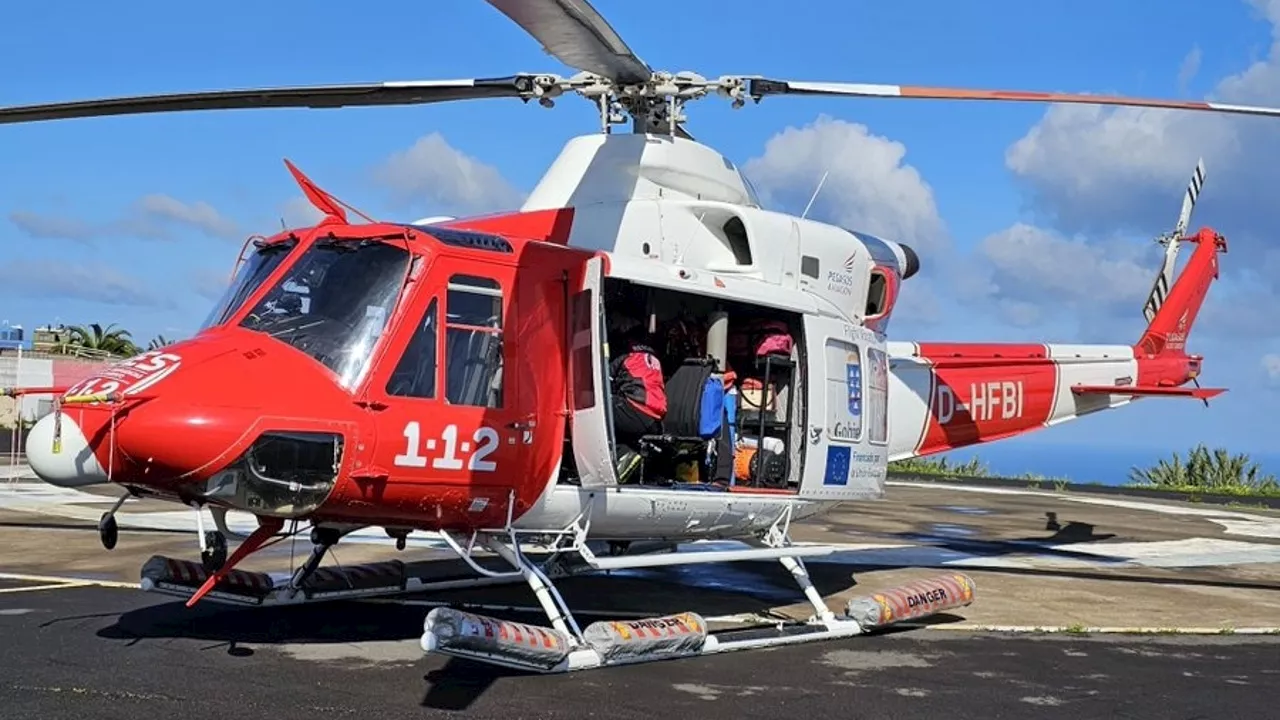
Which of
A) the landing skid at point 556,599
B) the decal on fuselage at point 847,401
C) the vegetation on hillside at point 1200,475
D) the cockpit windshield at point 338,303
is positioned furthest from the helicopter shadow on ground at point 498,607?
the vegetation on hillside at point 1200,475

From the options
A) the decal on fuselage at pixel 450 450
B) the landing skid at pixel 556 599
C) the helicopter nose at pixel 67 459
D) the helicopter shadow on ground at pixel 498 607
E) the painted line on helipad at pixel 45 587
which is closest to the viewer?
the helicopter nose at pixel 67 459

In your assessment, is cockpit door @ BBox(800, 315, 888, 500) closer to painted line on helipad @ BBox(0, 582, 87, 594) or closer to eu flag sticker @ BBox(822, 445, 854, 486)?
eu flag sticker @ BBox(822, 445, 854, 486)

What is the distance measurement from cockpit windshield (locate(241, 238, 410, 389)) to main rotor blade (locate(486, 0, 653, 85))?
1.71 metres

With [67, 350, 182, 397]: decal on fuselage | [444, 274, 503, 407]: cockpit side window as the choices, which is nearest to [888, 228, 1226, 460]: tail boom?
[444, 274, 503, 407]: cockpit side window

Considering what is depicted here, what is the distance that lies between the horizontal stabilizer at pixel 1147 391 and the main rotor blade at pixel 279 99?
870cm

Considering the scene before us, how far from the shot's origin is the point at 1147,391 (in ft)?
47.3

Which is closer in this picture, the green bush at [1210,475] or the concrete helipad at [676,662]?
the concrete helipad at [676,662]

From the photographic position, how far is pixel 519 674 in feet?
25.2

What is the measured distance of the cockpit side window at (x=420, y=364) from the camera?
752 cm

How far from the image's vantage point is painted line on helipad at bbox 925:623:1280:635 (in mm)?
10102

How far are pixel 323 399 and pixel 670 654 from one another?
9.50ft

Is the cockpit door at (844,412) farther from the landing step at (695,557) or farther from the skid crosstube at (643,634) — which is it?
the skid crosstube at (643,634)

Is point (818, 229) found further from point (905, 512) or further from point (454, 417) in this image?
point (905, 512)

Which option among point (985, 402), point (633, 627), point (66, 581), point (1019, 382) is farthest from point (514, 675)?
point (1019, 382)
